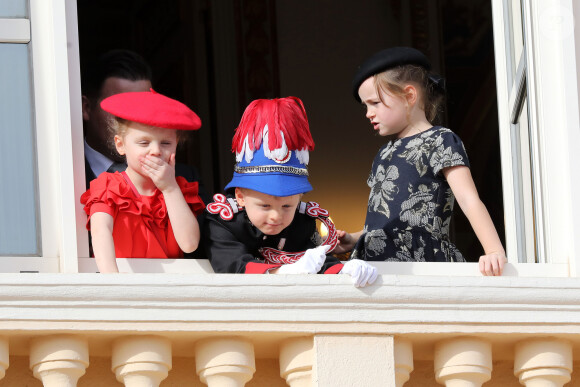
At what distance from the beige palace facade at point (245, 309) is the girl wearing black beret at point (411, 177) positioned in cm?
26

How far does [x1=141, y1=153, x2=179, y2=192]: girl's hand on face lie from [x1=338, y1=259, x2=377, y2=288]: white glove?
26.4 inches

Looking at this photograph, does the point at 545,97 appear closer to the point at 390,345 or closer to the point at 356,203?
the point at 390,345

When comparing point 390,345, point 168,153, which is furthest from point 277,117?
point 390,345

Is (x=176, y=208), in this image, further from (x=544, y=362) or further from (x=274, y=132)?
(x=544, y=362)

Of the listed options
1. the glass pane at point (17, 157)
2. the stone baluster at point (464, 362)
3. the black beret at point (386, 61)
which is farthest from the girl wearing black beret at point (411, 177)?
the glass pane at point (17, 157)

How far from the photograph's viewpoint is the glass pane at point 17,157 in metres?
4.96

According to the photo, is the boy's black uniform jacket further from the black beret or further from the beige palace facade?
the black beret

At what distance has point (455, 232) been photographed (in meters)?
9.31

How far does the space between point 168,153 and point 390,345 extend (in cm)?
95

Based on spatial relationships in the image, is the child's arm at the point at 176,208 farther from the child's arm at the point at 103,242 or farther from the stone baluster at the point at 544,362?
the stone baluster at the point at 544,362

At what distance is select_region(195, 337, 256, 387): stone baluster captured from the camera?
4.70m

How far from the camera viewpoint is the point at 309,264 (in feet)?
16.0

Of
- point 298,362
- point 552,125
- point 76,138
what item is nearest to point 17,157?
point 76,138

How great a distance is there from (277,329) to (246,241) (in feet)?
1.68
